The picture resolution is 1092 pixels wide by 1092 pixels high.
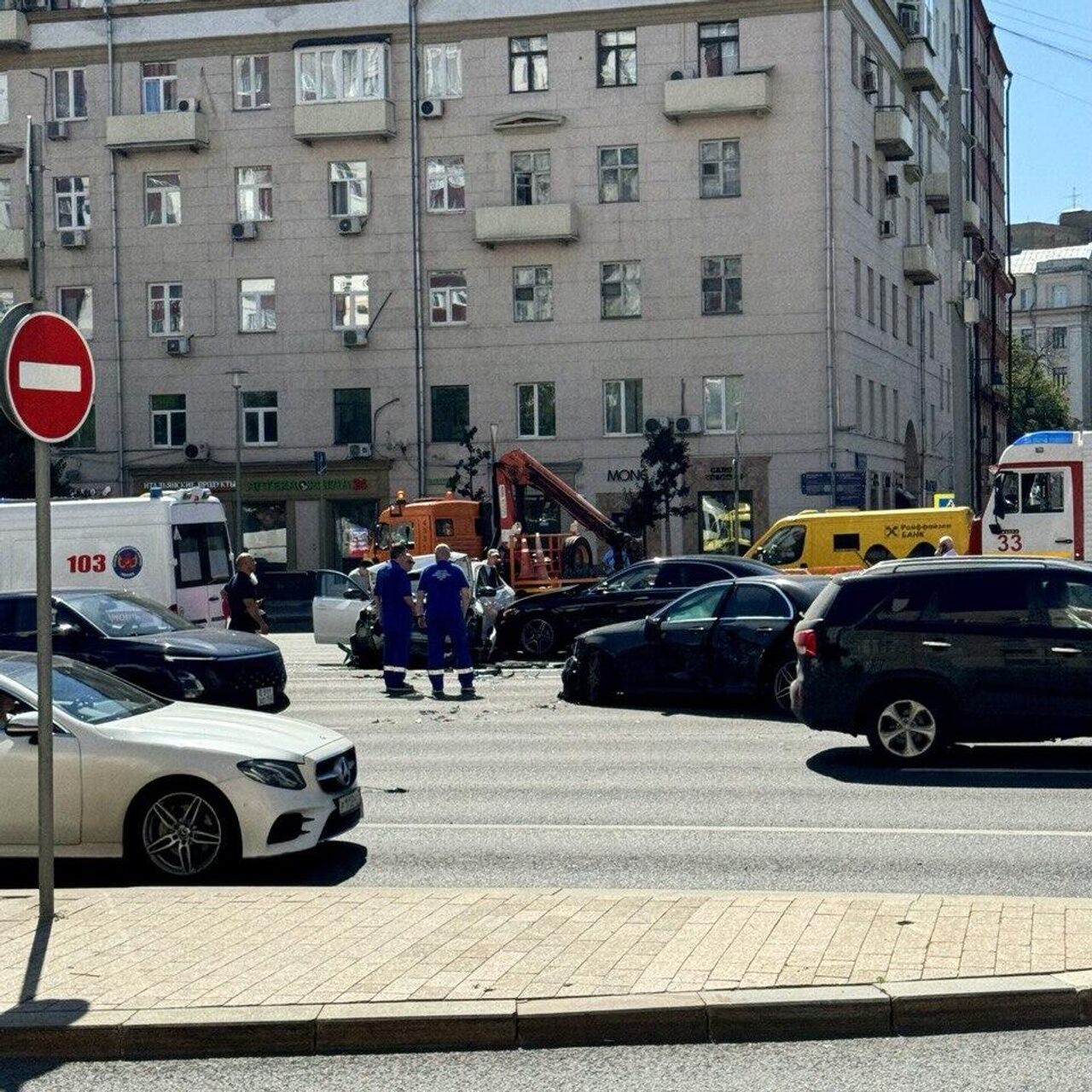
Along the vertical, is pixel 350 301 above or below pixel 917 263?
below

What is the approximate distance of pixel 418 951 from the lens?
25.0 ft

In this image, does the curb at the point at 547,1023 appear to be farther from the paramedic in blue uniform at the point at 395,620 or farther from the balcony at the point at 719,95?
the balcony at the point at 719,95

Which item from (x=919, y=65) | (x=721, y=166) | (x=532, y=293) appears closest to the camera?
(x=721, y=166)

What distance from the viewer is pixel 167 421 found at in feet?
174

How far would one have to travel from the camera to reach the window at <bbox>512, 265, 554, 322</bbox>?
50.6m

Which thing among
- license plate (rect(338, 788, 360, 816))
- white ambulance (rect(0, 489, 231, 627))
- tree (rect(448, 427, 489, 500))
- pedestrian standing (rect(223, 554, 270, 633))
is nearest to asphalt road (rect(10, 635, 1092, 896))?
license plate (rect(338, 788, 360, 816))

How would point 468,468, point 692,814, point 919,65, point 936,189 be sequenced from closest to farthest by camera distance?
1. point 692,814
2. point 468,468
3. point 919,65
4. point 936,189

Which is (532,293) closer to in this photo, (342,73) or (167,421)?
(342,73)

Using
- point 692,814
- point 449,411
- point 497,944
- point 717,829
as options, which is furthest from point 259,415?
point 497,944

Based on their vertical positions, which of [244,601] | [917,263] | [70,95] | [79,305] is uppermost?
[70,95]

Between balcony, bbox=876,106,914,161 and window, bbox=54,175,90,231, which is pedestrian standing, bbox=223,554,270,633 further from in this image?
balcony, bbox=876,106,914,161

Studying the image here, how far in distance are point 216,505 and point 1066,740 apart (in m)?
16.4

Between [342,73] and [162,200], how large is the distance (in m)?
6.25

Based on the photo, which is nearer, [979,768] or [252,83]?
[979,768]
